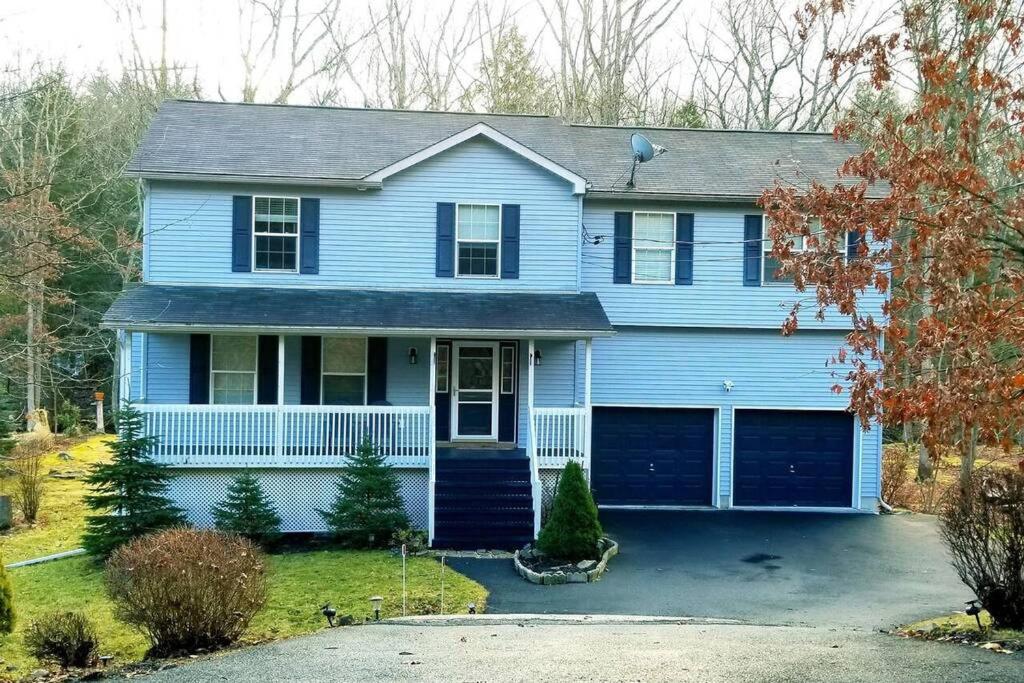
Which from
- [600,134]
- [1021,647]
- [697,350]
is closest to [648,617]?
[1021,647]

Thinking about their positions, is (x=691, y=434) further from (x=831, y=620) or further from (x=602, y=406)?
(x=831, y=620)

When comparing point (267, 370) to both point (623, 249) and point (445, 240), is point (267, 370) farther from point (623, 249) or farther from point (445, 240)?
→ point (623, 249)

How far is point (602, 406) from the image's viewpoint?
18109 mm

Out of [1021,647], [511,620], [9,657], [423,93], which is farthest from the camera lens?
[423,93]

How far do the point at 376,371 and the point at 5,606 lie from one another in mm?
8363


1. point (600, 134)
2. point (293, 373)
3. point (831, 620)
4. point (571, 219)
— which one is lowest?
point (831, 620)

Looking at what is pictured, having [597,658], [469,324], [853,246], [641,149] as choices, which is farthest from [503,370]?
[597,658]

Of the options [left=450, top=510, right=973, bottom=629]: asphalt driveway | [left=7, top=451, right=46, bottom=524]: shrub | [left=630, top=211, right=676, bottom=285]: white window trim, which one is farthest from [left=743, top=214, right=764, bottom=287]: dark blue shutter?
[left=7, top=451, right=46, bottom=524]: shrub

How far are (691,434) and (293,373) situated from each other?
7.84 meters

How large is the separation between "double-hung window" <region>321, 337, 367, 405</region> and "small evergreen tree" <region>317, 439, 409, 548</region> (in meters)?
2.14

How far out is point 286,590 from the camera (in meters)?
12.0

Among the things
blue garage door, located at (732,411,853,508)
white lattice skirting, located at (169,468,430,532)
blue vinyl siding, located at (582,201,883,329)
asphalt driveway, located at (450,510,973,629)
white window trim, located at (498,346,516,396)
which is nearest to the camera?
asphalt driveway, located at (450,510,973,629)

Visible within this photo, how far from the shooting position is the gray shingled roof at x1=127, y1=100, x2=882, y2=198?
17.0 metres

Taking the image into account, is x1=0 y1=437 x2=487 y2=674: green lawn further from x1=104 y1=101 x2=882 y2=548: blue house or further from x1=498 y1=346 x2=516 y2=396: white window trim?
x1=498 y1=346 x2=516 y2=396: white window trim
